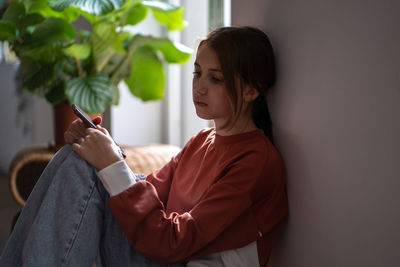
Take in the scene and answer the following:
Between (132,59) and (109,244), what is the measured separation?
105 cm

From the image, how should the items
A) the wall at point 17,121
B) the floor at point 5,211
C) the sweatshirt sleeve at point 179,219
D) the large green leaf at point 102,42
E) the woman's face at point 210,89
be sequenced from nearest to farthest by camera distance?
1. the sweatshirt sleeve at point 179,219
2. the woman's face at point 210,89
3. the large green leaf at point 102,42
4. the floor at point 5,211
5. the wall at point 17,121

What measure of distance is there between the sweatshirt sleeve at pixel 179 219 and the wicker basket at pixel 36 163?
723mm

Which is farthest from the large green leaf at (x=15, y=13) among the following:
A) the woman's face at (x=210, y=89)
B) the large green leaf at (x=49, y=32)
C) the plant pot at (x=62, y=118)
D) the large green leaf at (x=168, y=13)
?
the woman's face at (x=210, y=89)

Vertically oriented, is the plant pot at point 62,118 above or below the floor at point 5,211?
above

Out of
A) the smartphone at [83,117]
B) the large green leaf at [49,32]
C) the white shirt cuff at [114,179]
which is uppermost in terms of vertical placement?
the large green leaf at [49,32]

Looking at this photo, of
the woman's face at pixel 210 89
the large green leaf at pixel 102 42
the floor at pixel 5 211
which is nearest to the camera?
the woman's face at pixel 210 89

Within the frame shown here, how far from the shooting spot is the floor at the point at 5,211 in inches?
87.8

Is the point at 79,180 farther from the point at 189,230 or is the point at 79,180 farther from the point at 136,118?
the point at 136,118

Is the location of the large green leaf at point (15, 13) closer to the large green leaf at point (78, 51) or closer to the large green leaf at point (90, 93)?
the large green leaf at point (78, 51)

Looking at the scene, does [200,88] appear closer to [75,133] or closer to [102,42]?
[75,133]

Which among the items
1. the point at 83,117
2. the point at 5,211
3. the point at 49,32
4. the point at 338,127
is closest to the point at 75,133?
the point at 83,117

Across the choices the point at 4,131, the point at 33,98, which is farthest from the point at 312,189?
the point at 4,131

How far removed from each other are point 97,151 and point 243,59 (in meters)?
0.37

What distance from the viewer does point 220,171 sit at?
3.05 ft
